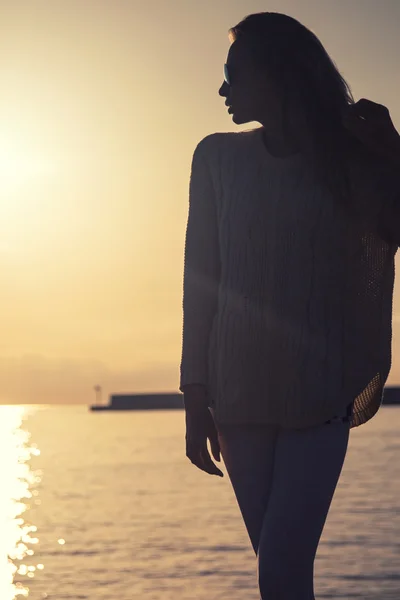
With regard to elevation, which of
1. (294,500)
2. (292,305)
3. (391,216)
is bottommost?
(294,500)

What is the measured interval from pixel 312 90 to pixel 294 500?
1.02 meters

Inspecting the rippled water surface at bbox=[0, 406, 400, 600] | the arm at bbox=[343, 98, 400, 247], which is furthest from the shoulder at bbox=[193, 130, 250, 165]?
the rippled water surface at bbox=[0, 406, 400, 600]

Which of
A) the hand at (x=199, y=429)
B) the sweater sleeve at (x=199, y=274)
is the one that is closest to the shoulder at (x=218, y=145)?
the sweater sleeve at (x=199, y=274)

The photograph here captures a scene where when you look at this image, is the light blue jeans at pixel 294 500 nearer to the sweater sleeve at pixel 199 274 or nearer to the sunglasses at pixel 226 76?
the sweater sleeve at pixel 199 274

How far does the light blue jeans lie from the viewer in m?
2.58

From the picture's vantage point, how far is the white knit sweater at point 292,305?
8.82ft

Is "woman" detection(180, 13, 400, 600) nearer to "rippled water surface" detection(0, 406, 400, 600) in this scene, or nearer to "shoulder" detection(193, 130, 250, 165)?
"shoulder" detection(193, 130, 250, 165)

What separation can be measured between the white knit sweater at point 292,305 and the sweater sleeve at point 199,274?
1 centimetres

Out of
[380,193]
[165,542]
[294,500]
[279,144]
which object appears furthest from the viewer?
[165,542]

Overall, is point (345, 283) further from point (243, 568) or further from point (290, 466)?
point (243, 568)

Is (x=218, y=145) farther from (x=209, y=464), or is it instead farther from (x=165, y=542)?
Result: (x=165, y=542)

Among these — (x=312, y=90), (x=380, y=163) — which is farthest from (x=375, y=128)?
(x=312, y=90)

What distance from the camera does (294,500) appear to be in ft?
8.46

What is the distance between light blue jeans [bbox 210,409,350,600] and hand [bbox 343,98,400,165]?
0.68m
